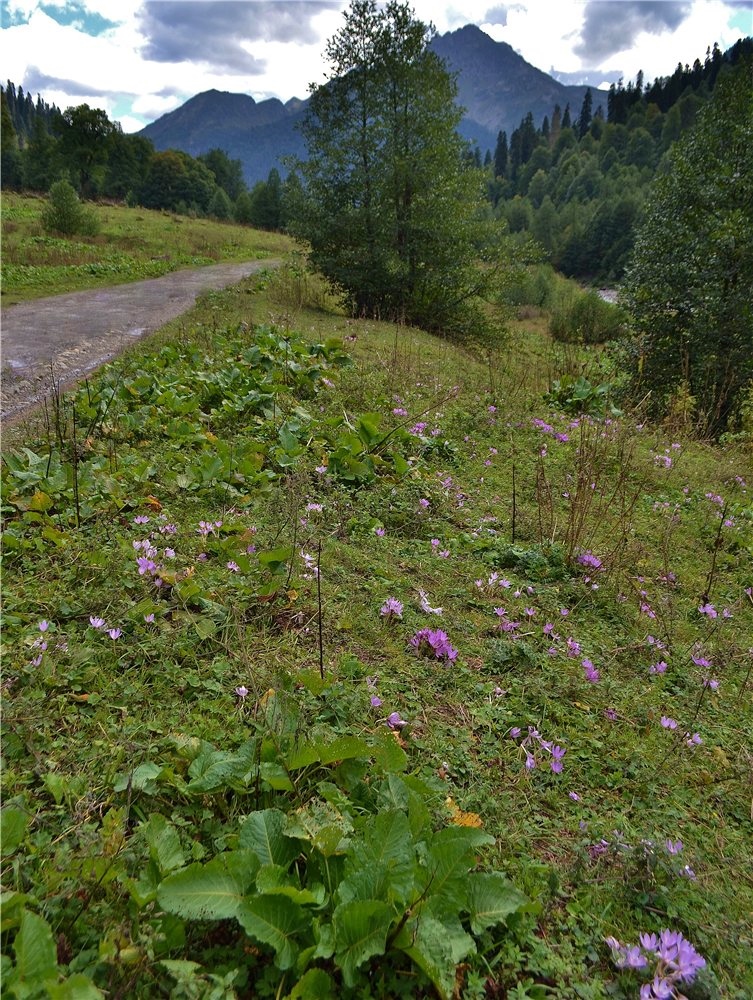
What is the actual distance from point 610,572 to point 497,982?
2968mm

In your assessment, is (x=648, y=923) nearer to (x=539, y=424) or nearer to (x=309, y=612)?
(x=309, y=612)

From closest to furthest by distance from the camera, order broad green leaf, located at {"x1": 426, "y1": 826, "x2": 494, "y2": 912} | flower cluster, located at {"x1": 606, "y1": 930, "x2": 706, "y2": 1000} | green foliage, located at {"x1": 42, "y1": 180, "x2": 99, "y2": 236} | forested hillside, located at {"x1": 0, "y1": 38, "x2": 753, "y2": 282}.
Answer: flower cluster, located at {"x1": 606, "y1": 930, "x2": 706, "y2": 1000} < broad green leaf, located at {"x1": 426, "y1": 826, "x2": 494, "y2": 912} < green foliage, located at {"x1": 42, "y1": 180, "x2": 99, "y2": 236} < forested hillside, located at {"x1": 0, "y1": 38, "x2": 753, "y2": 282}

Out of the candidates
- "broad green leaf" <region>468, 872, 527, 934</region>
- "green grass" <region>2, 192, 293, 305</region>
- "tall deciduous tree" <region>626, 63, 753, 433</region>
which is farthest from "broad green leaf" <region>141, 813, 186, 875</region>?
"green grass" <region>2, 192, 293, 305</region>

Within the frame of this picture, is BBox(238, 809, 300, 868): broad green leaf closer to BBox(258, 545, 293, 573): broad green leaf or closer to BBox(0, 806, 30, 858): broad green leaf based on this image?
BBox(0, 806, 30, 858): broad green leaf

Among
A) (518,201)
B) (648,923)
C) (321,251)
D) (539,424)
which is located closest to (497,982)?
(648,923)

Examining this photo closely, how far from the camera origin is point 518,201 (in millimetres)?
93250

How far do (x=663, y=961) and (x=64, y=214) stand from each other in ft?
93.2

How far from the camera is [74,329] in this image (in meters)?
10.0

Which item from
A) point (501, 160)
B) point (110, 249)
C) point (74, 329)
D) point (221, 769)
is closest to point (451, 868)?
point (221, 769)

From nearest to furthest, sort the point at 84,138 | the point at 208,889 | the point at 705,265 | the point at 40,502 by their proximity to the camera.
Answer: the point at 208,889 < the point at 40,502 < the point at 705,265 < the point at 84,138

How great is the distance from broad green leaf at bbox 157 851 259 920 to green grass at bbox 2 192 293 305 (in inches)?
543

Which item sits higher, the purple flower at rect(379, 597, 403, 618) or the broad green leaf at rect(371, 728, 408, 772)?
the broad green leaf at rect(371, 728, 408, 772)

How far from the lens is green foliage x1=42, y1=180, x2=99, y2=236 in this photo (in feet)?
75.7

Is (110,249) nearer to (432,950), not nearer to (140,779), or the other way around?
(140,779)
